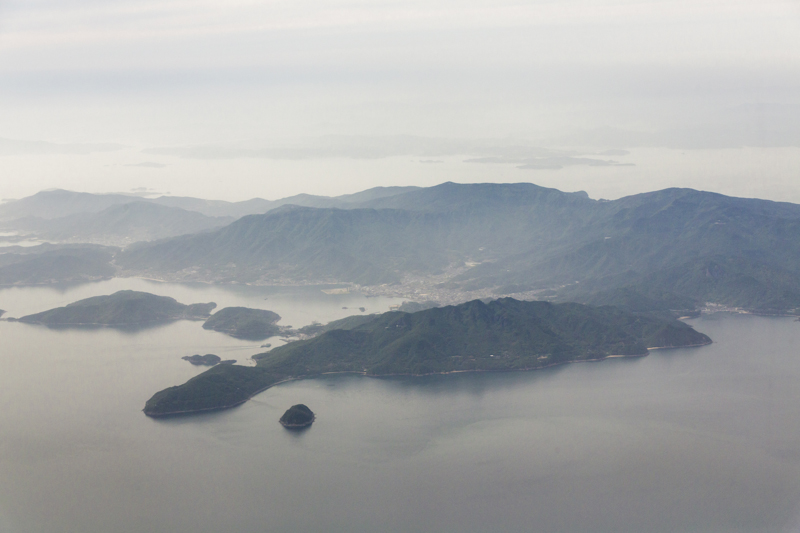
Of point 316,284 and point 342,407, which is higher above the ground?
point 316,284

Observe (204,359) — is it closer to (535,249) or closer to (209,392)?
(209,392)

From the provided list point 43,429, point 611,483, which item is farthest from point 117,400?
point 611,483

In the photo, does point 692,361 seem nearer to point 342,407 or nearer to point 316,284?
point 342,407

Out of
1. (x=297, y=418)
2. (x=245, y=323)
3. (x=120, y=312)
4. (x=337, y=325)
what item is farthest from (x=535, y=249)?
(x=297, y=418)

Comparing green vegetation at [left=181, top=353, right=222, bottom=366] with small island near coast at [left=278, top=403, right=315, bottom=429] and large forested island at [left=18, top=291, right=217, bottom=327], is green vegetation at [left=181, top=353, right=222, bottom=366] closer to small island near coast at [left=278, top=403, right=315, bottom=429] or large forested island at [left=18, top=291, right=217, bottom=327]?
small island near coast at [left=278, top=403, right=315, bottom=429]

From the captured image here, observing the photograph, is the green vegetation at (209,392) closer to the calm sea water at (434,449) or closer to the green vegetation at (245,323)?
the calm sea water at (434,449)

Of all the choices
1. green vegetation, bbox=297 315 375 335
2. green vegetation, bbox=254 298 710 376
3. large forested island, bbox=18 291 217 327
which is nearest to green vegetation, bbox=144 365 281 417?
green vegetation, bbox=254 298 710 376
